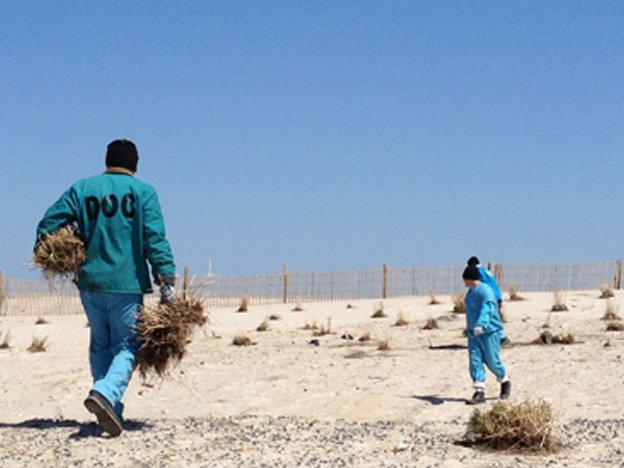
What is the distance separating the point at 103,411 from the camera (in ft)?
25.1

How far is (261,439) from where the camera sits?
7.95 m

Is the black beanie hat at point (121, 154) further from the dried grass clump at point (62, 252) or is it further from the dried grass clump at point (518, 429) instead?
the dried grass clump at point (518, 429)

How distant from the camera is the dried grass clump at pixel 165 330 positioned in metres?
8.17

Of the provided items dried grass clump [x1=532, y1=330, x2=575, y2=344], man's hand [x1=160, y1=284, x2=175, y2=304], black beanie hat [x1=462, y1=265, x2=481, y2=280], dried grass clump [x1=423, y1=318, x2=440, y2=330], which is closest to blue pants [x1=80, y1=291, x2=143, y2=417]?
man's hand [x1=160, y1=284, x2=175, y2=304]

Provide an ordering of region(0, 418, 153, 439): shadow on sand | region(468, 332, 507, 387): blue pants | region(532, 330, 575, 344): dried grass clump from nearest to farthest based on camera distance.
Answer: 1. region(0, 418, 153, 439): shadow on sand
2. region(468, 332, 507, 387): blue pants
3. region(532, 330, 575, 344): dried grass clump

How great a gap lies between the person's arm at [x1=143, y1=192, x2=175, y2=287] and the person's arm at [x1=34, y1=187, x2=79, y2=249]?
567mm

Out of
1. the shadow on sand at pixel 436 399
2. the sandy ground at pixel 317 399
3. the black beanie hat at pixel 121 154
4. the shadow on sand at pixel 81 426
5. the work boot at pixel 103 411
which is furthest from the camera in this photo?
the shadow on sand at pixel 436 399

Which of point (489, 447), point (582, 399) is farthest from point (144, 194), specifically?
point (582, 399)

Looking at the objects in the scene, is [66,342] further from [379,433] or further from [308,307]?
[379,433]

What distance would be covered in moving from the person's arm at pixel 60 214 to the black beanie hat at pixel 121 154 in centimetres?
39

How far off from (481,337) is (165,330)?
4159 millimetres

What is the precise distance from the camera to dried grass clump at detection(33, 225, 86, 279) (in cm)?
811

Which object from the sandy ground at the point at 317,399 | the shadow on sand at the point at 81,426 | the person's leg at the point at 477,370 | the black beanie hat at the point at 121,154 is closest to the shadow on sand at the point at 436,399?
the sandy ground at the point at 317,399

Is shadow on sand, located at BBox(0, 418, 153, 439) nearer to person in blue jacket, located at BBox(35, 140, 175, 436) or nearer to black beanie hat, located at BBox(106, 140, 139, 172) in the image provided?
person in blue jacket, located at BBox(35, 140, 175, 436)
